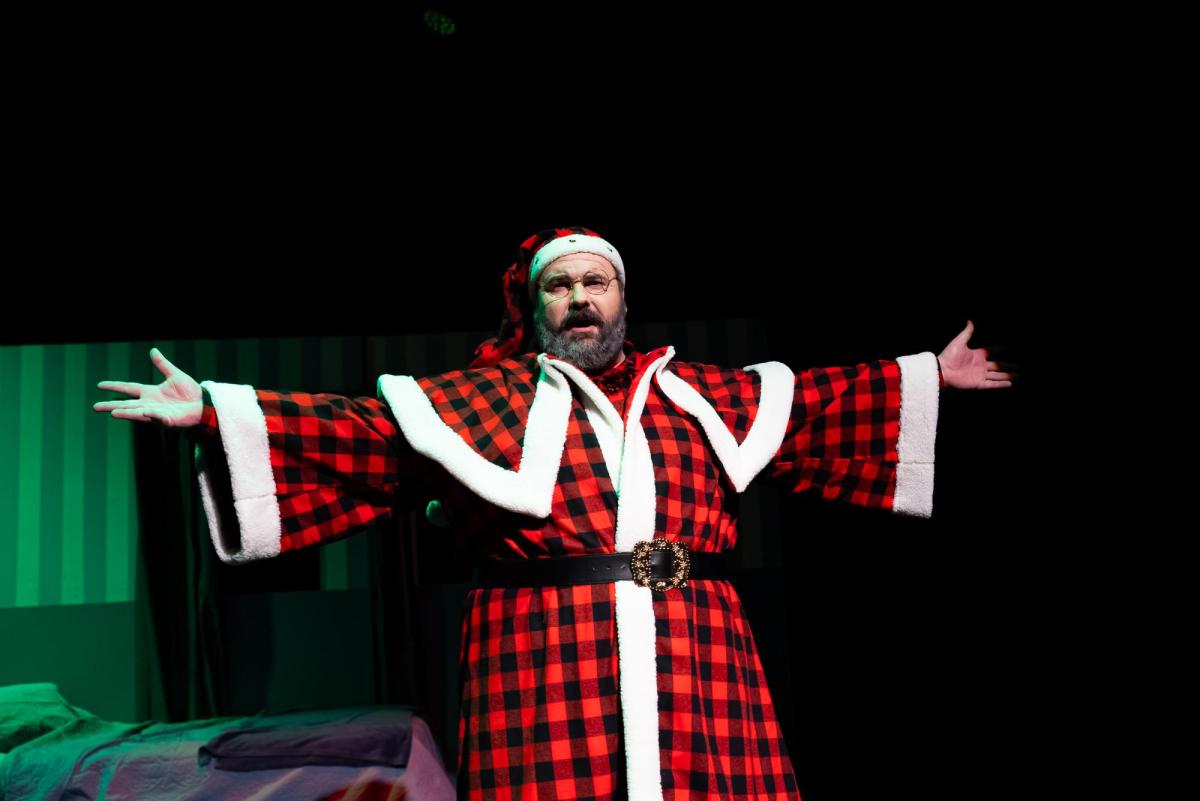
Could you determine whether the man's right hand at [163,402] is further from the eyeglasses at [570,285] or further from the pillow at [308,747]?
the pillow at [308,747]

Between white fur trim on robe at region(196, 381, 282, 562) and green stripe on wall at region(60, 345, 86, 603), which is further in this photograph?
green stripe on wall at region(60, 345, 86, 603)

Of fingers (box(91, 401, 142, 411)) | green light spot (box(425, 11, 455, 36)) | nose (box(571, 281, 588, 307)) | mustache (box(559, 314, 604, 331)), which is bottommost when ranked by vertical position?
fingers (box(91, 401, 142, 411))

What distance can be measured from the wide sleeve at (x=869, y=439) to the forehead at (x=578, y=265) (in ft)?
1.43

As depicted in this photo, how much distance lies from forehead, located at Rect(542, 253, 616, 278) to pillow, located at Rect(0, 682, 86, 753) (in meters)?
2.22

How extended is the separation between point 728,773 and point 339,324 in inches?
91.3

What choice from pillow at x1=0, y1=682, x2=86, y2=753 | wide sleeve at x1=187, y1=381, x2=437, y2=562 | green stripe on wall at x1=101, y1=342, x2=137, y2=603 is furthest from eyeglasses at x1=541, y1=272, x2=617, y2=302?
green stripe on wall at x1=101, y1=342, x2=137, y2=603

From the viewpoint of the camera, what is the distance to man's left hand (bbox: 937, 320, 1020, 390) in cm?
186

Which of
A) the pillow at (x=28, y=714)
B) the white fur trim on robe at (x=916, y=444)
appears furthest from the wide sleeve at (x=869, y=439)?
the pillow at (x=28, y=714)

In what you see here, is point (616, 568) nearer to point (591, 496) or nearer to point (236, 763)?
point (591, 496)

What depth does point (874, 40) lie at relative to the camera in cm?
238

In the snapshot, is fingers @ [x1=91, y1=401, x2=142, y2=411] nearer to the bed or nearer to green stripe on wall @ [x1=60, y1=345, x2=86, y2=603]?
the bed

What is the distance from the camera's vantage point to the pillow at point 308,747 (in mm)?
2676

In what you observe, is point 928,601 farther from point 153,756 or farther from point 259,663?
point 259,663

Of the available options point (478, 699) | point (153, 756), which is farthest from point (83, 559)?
point (478, 699)
